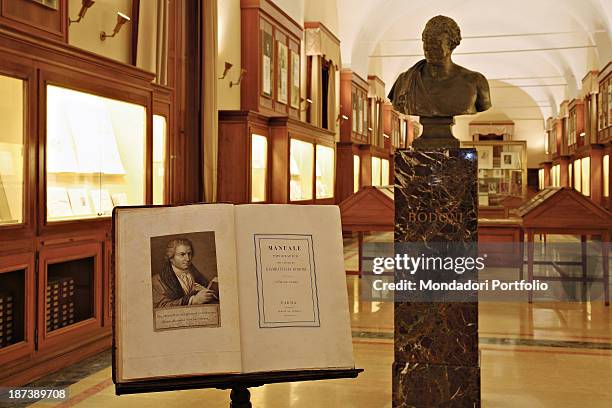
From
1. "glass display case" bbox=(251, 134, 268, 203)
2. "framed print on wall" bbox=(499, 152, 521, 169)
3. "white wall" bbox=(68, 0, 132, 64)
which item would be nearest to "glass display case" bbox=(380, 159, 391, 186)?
"framed print on wall" bbox=(499, 152, 521, 169)

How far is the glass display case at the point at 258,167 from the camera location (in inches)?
405

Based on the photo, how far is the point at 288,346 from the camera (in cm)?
203

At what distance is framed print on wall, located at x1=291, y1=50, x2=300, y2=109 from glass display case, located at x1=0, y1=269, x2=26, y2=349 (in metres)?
8.75

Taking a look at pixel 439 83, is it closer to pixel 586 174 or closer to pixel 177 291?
pixel 177 291

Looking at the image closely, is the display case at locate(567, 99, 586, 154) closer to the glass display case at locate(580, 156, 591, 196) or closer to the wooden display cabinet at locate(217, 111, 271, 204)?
the glass display case at locate(580, 156, 591, 196)

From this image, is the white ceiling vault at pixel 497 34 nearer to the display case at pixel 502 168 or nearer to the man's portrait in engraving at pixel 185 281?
the display case at pixel 502 168

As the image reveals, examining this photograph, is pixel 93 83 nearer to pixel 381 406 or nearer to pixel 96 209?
pixel 96 209

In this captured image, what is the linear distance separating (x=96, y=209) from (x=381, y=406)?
2745 millimetres

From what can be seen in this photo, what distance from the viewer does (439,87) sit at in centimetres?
474

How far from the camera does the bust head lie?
457 cm

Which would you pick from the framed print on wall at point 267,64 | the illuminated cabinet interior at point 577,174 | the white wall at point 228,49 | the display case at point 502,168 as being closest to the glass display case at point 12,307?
the white wall at point 228,49

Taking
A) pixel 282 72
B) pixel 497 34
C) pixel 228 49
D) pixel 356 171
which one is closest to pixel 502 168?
pixel 497 34

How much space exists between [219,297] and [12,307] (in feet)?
10.5

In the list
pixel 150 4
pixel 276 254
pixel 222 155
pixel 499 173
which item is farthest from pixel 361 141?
pixel 276 254
